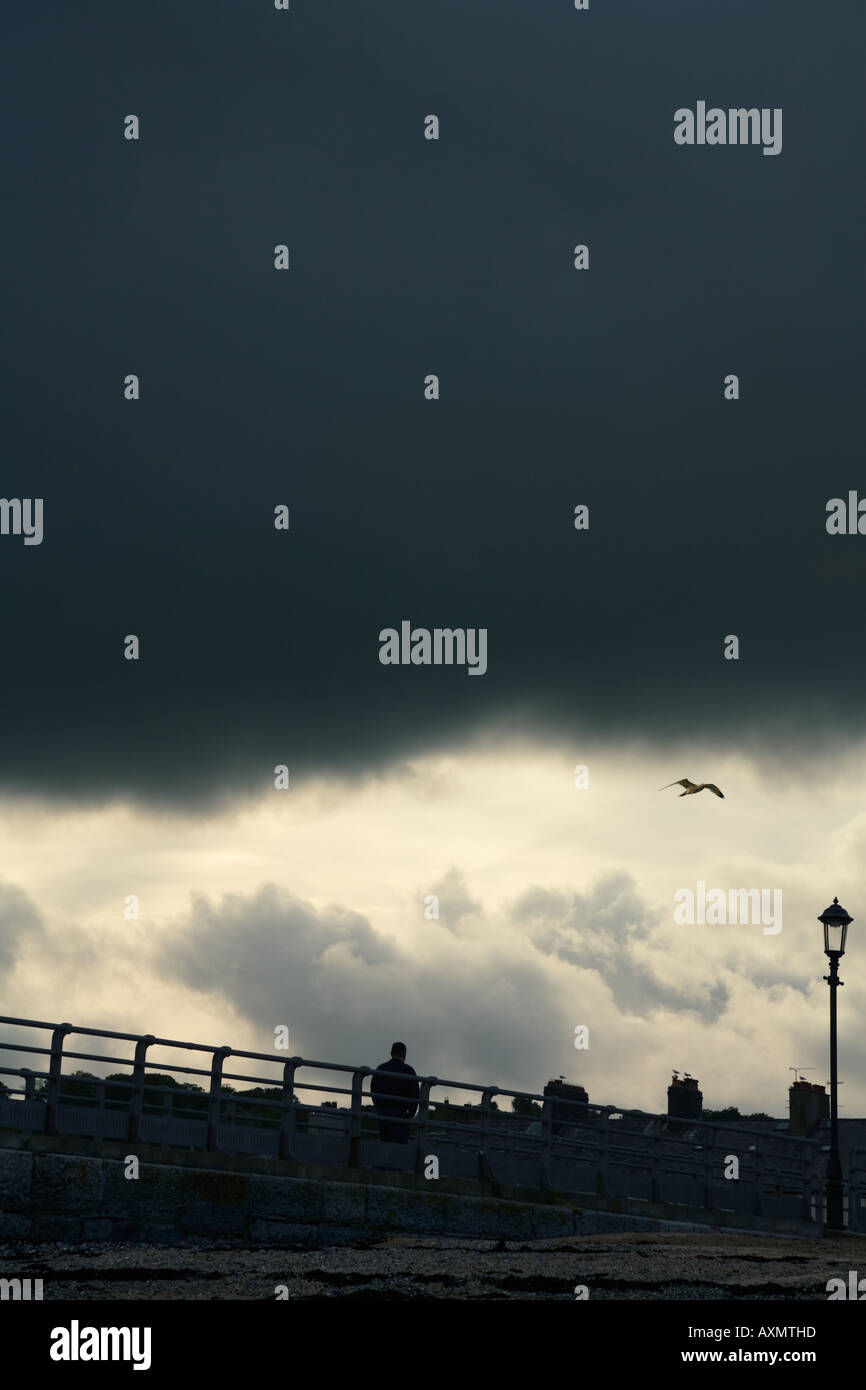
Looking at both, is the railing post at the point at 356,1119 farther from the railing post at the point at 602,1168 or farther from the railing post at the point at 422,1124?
the railing post at the point at 602,1168

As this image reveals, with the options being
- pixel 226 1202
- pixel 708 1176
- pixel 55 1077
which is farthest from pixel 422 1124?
pixel 708 1176

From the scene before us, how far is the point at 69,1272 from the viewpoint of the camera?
16281 mm

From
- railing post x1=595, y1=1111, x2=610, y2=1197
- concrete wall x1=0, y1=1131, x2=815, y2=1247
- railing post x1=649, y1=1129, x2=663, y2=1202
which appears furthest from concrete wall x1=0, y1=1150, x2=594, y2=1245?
railing post x1=649, y1=1129, x2=663, y2=1202

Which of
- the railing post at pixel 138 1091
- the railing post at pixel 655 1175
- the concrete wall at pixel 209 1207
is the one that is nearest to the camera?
the concrete wall at pixel 209 1207

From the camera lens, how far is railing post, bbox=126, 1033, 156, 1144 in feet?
64.3

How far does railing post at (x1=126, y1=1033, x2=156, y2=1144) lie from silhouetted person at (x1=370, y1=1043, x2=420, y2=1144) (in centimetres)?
299

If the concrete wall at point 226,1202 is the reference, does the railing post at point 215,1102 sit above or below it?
above

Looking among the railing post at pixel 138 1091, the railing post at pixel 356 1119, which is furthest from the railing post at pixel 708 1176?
the railing post at pixel 138 1091

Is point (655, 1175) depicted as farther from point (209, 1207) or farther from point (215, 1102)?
point (209, 1207)

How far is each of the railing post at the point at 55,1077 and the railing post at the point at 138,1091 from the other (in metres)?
0.81

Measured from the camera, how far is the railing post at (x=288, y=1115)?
20.6 metres
